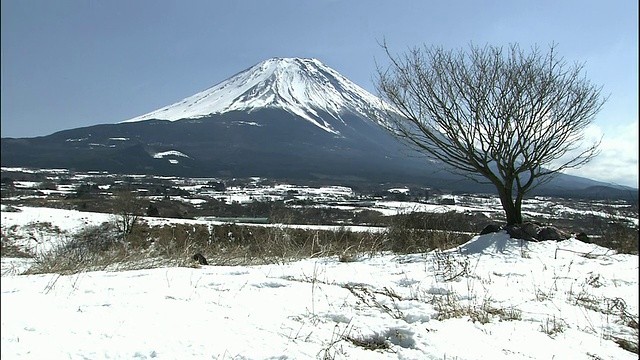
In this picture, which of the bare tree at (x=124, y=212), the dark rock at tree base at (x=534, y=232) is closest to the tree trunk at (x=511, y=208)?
the dark rock at tree base at (x=534, y=232)

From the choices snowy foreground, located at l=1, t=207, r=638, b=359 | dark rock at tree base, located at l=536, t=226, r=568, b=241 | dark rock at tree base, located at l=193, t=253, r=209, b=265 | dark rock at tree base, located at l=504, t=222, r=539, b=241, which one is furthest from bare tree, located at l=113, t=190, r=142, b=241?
snowy foreground, located at l=1, t=207, r=638, b=359

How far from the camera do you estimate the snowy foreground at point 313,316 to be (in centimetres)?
208

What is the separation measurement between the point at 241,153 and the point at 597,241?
164 meters

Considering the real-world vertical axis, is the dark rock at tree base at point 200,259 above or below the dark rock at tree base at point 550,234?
below

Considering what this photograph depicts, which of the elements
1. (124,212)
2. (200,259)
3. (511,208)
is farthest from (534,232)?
(124,212)

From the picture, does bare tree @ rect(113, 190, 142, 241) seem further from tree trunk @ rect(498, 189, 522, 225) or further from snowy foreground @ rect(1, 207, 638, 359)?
snowy foreground @ rect(1, 207, 638, 359)

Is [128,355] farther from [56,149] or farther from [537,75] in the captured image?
[56,149]

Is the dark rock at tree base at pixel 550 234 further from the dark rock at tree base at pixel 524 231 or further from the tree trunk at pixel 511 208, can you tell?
the tree trunk at pixel 511 208

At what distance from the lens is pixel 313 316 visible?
2744mm

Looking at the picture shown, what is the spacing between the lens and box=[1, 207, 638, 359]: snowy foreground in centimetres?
208

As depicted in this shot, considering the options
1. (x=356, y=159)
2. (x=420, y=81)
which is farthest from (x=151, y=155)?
(x=420, y=81)

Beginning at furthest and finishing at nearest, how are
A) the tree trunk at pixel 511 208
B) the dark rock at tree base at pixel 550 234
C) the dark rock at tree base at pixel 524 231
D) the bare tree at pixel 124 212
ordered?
the bare tree at pixel 124 212 → the tree trunk at pixel 511 208 → the dark rock at tree base at pixel 550 234 → the dark rock at tree base at pixel 524 231

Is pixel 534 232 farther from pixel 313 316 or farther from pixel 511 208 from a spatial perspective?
pixel 313 316

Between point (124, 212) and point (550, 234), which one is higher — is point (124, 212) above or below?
below
